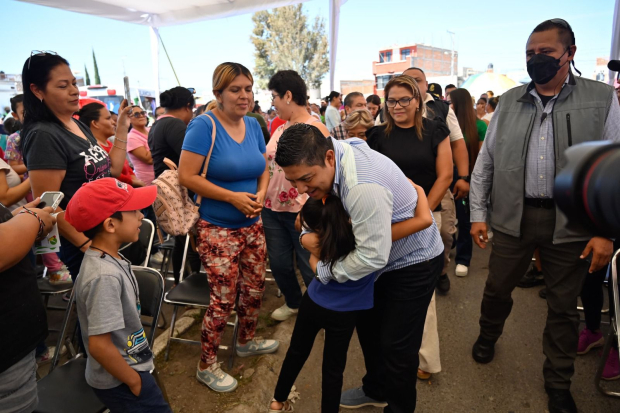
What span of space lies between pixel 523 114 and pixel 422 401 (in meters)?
1.91

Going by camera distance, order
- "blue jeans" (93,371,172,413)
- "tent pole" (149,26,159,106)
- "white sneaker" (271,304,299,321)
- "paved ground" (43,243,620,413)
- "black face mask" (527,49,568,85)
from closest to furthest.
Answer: "blue jeans" (93,371,172,413), "black face mask" (527,49,568,85), "paved ground" (43,243,620,413), "white sneaker" (271,304,299,321), "tent pole" (149,26,159,106)

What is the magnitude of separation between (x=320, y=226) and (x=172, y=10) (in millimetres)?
6875

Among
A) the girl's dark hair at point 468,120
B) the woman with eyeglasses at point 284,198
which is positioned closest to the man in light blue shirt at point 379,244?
the woman with eyeglasses at point 284,198

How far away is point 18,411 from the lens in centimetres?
141

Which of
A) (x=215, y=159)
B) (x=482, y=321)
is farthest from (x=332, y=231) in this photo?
(x=482, y=321)

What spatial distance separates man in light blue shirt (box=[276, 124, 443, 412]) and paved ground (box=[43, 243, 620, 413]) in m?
0.59

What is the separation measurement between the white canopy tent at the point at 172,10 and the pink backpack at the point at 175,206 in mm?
4892

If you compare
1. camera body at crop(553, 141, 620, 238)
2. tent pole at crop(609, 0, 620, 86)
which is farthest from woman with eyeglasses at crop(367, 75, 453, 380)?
tent pole at crop(609, 0, 620, 86)

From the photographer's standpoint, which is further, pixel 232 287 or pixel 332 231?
pixel 232 287

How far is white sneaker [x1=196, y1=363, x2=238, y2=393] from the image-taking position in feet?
8.27

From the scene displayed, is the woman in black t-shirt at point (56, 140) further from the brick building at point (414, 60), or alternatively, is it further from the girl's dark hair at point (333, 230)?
the brick building at point (414, 60)

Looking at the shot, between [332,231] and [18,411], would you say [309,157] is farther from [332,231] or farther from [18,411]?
[18,411]

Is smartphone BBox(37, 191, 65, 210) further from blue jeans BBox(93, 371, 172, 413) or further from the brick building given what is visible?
the brick building

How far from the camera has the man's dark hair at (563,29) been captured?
2145 mm
